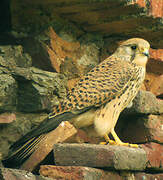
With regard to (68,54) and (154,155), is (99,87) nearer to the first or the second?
(68,54)

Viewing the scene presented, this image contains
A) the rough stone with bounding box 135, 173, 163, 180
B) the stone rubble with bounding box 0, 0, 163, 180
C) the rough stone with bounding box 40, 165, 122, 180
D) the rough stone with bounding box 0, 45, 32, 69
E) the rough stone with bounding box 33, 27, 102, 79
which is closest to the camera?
the rough stone with bounding box 40, 165, 122, 180

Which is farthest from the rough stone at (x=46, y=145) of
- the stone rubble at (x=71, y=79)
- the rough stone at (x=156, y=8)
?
the rough stone at (x=156, y=8)

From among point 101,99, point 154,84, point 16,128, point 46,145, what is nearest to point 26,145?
point 46,145

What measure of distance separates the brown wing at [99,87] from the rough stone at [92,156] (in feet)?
1.17

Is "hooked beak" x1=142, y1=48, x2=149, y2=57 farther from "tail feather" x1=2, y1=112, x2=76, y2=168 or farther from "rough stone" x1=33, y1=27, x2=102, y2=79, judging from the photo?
"tail feather" x1=2, y1=112, x2=76, y2=168

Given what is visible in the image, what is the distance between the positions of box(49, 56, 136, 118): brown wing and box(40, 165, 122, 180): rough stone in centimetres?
45

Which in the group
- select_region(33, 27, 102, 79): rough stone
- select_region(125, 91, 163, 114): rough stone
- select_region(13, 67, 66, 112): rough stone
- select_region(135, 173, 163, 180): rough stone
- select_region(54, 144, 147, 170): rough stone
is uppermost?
select_region(33, 27, 102, 79): rough stone

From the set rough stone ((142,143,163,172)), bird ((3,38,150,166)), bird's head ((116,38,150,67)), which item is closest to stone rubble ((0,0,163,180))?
rough stone ((142,143,163,172))

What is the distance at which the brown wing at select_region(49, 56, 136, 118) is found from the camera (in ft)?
10.8

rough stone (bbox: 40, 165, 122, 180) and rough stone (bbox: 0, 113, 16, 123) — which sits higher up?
rough stone (bbox: 0, 113, 16, 123)

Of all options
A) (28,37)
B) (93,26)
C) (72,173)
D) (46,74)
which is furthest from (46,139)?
(93,26)

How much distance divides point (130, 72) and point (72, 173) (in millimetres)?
1210

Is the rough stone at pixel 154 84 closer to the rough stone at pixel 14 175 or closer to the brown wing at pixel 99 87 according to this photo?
the brown wing at pixel 99 87

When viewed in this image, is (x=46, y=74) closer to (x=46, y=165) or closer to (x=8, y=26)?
(x=8, y=26)
